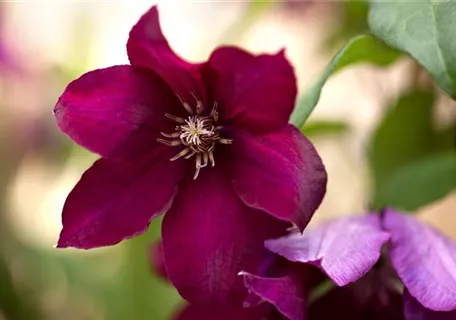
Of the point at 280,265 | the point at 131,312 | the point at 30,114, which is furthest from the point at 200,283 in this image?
the point at 30,114

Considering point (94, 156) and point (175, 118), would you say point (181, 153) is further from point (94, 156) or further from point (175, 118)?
point (94, 156)

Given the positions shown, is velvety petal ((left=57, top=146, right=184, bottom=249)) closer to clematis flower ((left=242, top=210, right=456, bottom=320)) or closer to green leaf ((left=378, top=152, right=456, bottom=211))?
clematis flower ((left=242, top=210, right=456, bottom=320))

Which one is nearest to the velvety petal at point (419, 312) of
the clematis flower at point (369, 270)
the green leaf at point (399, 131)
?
the clematis flower at point (369, 270)

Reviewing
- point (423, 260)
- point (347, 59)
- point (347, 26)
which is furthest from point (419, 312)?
point (347, 26)

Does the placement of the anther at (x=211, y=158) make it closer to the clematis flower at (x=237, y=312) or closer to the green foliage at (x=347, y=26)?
the clematis flower at (x=237, y=312)

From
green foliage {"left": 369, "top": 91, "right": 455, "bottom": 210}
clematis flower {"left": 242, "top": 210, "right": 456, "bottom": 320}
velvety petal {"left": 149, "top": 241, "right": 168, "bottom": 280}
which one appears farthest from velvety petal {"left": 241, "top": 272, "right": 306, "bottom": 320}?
green foliage {"left": 369, "top": 91, "right": 455, "bottom": 210}

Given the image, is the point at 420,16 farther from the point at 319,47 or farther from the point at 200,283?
the point at 319,47
